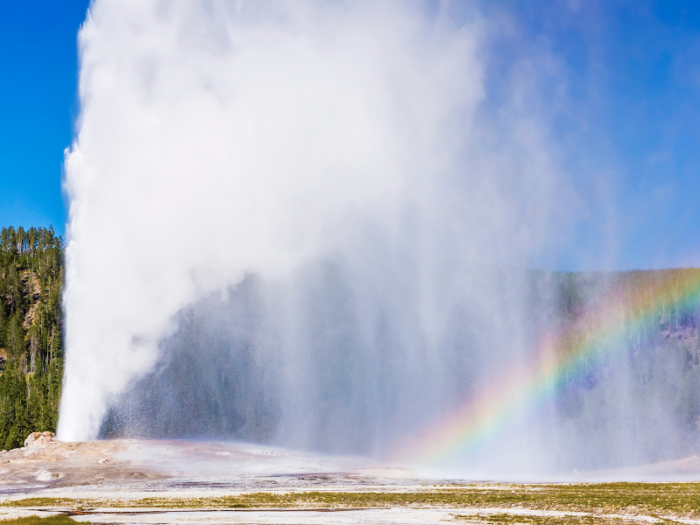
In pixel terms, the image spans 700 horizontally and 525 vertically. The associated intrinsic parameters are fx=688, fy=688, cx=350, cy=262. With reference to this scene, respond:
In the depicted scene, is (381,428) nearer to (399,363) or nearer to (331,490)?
(399,363)

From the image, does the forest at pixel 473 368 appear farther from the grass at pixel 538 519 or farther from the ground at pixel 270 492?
the grass at pixel 538 519

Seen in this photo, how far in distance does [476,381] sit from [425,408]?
23.0 ft

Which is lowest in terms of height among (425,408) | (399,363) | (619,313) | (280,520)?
(280,520)

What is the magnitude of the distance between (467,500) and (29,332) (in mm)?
129375

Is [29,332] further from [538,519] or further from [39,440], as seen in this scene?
[538,519]

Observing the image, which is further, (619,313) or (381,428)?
(619,313)

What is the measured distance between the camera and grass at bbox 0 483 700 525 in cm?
3058

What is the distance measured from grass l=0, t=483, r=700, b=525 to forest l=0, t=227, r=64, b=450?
5024 cm

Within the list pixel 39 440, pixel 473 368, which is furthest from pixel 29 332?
pixel 473 368

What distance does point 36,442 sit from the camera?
5816 cm

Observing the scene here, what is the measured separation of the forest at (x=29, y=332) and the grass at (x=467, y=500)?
165 feet

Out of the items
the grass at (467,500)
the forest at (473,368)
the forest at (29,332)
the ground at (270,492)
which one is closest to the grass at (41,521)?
the ground at (270,492)

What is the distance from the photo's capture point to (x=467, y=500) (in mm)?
35281

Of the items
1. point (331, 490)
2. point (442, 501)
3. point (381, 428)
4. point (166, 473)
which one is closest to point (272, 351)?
point (381, 428)
